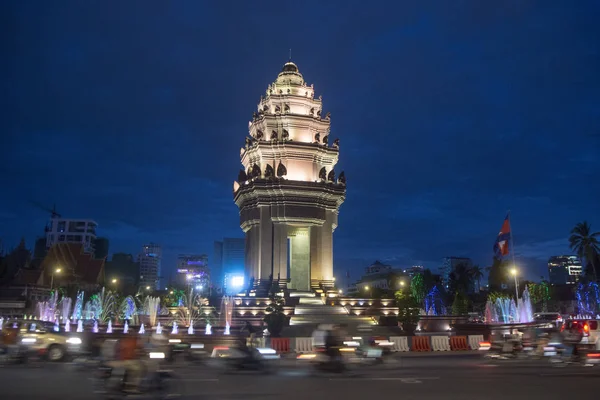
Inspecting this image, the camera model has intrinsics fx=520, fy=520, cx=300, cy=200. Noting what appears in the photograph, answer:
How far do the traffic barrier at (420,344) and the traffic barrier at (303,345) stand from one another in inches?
248

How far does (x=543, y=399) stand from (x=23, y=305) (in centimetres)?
5657

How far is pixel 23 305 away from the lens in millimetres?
55375

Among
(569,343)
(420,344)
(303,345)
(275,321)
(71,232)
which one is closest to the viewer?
(569,343)

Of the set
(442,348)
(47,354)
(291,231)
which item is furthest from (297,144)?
(47,354)

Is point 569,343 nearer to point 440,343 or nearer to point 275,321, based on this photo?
point 440,343

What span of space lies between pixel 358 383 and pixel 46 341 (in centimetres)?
1301

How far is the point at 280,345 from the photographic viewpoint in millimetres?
26125

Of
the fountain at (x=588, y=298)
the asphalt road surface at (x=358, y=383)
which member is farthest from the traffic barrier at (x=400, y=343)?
the fountain at (x=588, y=298)

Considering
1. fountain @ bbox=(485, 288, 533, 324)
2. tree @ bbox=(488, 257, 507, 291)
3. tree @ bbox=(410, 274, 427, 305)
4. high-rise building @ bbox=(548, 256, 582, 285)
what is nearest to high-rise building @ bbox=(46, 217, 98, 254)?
tree @ bbox=(410, 274, 427, 305)

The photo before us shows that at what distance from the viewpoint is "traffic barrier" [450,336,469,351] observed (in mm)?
29609

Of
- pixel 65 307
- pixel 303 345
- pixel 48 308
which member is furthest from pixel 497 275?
pixel 303 345

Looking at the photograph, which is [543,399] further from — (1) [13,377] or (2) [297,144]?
(2) [297,144]

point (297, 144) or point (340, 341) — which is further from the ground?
point (297, 144)

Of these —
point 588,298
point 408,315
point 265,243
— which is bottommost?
point 408,315
